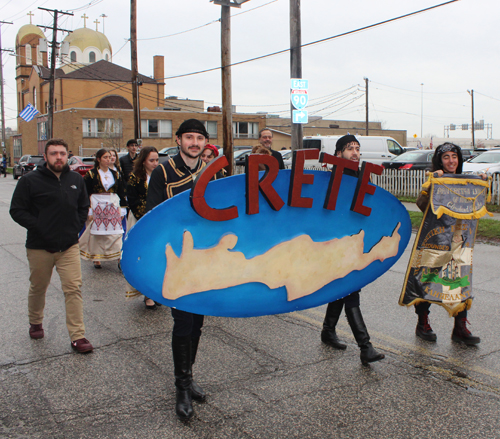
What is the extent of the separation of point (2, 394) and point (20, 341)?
3.81 feet

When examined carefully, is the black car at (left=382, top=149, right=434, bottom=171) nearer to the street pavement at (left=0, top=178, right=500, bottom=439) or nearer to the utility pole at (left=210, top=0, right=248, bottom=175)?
the utility pole at (left=210, top=0, right=248, bottom=175)

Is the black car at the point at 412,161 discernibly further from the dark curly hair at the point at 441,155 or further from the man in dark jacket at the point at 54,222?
the man in dark jacket at the point at 54,222

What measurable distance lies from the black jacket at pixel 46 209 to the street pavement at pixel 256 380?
0.97m

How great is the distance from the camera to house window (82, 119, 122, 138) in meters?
53.5

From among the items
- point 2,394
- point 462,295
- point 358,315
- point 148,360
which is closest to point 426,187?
point 462,295

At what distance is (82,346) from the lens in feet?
14.7

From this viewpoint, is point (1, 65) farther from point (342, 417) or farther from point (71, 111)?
point (342, 417)

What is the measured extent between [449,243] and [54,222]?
343 cm

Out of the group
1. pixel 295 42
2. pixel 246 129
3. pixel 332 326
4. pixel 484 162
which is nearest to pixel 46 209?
pixel 332 326

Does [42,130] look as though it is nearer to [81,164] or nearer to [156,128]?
[156,128]

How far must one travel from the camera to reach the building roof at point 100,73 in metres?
61.8

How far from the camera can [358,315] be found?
4227 millimetres

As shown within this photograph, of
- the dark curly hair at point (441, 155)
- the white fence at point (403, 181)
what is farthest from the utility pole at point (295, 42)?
the dark curly hair at point (441, 155)

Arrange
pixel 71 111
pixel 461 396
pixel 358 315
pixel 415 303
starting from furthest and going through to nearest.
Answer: pixel 71 111 < pixel 415 303 < pixel 358 315 < pixel 461 396
